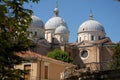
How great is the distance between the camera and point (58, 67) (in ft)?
103

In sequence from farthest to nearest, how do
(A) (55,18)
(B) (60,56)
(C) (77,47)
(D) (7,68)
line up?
(A) (55,18)
(C) (77,47)
(B) (60,56)
(D) (7,68)

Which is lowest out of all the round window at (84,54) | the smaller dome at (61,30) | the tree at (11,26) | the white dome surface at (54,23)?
the tree at (11,26)

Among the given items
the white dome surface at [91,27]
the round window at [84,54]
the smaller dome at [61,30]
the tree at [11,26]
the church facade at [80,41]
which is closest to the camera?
the tree at [11,26]

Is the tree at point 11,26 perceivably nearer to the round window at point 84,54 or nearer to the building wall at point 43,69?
the building wall at point 43,69

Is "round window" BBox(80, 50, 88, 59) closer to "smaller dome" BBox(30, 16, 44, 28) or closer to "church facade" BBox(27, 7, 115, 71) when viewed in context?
"church facade" BBox(27, 7, 115, 71)

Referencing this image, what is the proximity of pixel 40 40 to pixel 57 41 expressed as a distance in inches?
279

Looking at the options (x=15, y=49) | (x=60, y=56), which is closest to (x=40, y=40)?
(x=60, y=56)

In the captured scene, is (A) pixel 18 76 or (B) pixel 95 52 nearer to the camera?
(A) pixel 18 76

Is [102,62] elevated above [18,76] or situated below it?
above

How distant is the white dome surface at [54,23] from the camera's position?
88188 mm

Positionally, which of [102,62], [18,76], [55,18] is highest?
[55,18]

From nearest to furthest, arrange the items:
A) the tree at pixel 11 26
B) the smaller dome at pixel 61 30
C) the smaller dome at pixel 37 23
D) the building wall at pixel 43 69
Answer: the tree at pixel 11 26 < the building wall at pixel 43 69 < the smaller dome at pixel 37 23 < the smaller dome at pixel 61 30

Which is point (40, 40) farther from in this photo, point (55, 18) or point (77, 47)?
point (55, 18)

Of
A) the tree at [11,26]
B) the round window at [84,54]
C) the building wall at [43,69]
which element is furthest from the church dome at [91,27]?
the tree at [11,26]
